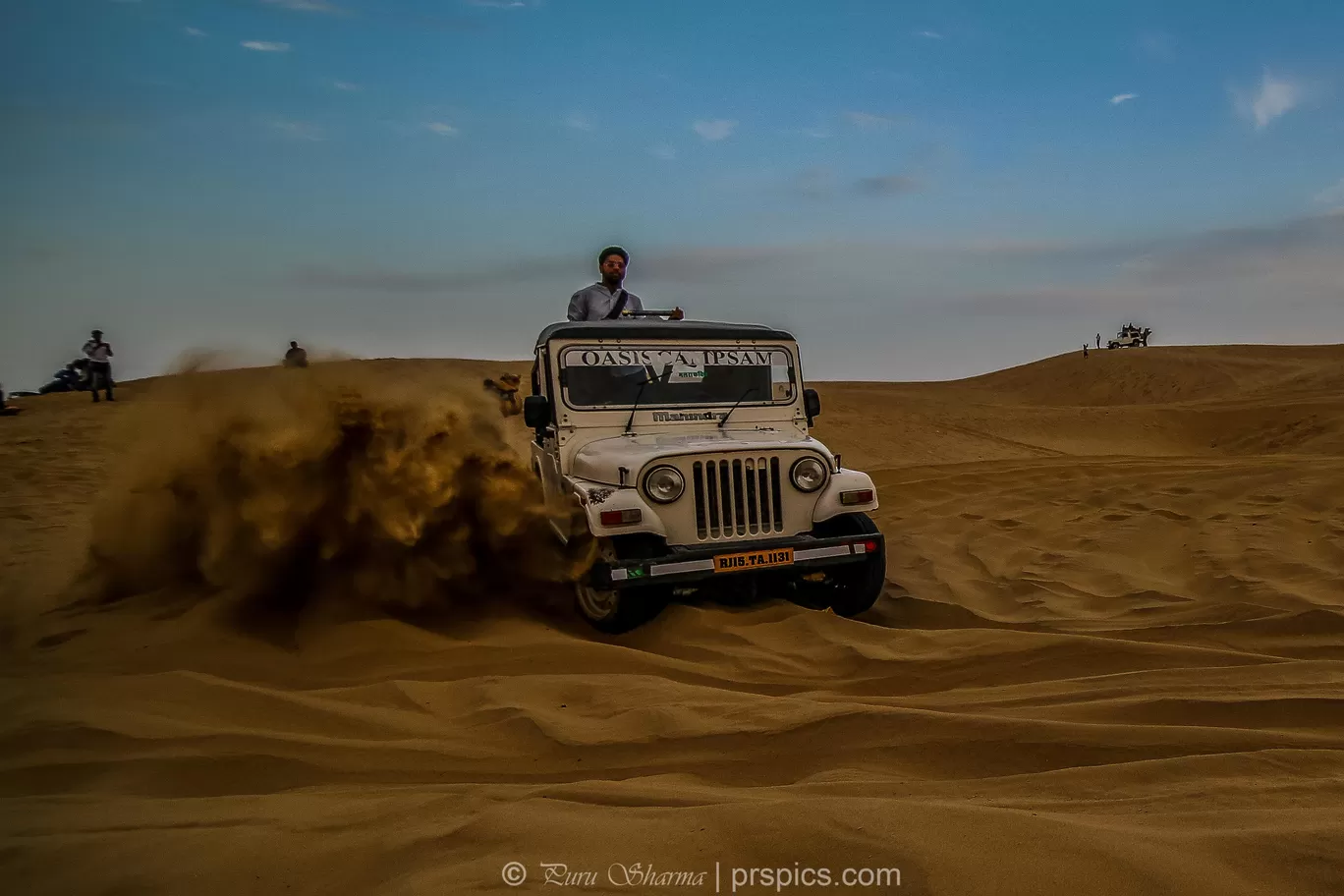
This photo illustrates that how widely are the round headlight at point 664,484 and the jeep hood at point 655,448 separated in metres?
0.07

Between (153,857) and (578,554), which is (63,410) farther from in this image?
(153,857)

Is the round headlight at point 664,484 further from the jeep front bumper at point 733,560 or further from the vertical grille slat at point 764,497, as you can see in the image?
the vertical grille slat at point 764,497

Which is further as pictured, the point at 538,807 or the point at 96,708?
the point at 96,708

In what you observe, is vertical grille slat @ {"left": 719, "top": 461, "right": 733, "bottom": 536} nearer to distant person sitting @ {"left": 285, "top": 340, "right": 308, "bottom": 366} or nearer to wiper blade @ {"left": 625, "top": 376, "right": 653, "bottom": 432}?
wiper blade @ {"left": 625, "top": 376, "right": 653, "bottom": 432}

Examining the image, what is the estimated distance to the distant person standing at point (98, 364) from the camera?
62.2 feet

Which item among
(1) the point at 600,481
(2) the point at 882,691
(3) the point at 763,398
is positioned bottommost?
(2) the point at 882,691

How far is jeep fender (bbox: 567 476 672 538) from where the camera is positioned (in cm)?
464

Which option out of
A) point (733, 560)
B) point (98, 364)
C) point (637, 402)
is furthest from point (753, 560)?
point (98, 364)

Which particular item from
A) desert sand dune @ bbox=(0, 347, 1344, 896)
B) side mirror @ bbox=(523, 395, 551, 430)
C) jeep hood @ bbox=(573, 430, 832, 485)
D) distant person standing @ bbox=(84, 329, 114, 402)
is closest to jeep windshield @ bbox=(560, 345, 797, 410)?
side mirror @ bbox=(523, 395, 551, 430)

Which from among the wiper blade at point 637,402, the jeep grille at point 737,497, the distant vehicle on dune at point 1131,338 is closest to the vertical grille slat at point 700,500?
the jeep grille at point 737,497

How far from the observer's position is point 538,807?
2631mm

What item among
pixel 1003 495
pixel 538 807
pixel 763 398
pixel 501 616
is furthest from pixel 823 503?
pixel 1003 495

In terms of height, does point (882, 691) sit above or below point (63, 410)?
below

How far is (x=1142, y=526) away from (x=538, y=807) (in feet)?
22.8
